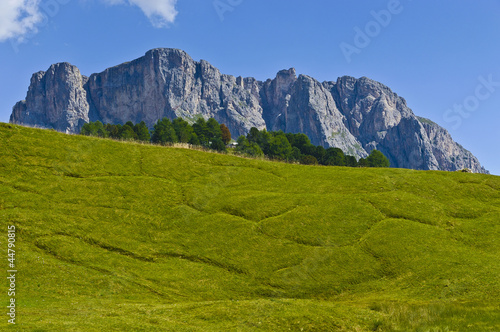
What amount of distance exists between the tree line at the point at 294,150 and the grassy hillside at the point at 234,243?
325 feet

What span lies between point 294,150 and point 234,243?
459ft

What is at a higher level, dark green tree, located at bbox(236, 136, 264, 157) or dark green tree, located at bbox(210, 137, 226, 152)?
dark green tree, located at bbox(210, 137, 226, 152)

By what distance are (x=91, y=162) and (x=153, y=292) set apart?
2345cm

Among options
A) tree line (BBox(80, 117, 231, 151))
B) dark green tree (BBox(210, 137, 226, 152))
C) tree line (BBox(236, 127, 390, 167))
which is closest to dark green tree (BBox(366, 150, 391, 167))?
tree line (BBox(236, 127, 390, 167))

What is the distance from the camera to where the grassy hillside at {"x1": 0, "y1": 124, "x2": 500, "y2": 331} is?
23.9 metres

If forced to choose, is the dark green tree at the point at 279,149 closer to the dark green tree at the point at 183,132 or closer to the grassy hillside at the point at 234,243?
the dark green tree at the point at 183,132

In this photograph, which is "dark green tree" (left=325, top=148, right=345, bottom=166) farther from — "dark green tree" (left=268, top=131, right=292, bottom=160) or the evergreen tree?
the evergreen tree

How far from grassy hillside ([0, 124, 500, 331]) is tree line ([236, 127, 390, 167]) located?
98948 millimetres

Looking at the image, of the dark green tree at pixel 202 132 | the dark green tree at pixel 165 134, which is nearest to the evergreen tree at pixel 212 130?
the dark green tree at pixel 202 132

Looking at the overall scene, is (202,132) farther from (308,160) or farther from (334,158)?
(334,158)

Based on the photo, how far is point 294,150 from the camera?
175 m

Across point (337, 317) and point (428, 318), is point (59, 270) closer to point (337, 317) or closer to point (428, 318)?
point (337, 317)

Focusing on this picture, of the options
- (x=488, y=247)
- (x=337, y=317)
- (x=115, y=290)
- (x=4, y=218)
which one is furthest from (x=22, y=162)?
(x=488, y=247)

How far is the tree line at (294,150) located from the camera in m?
160
